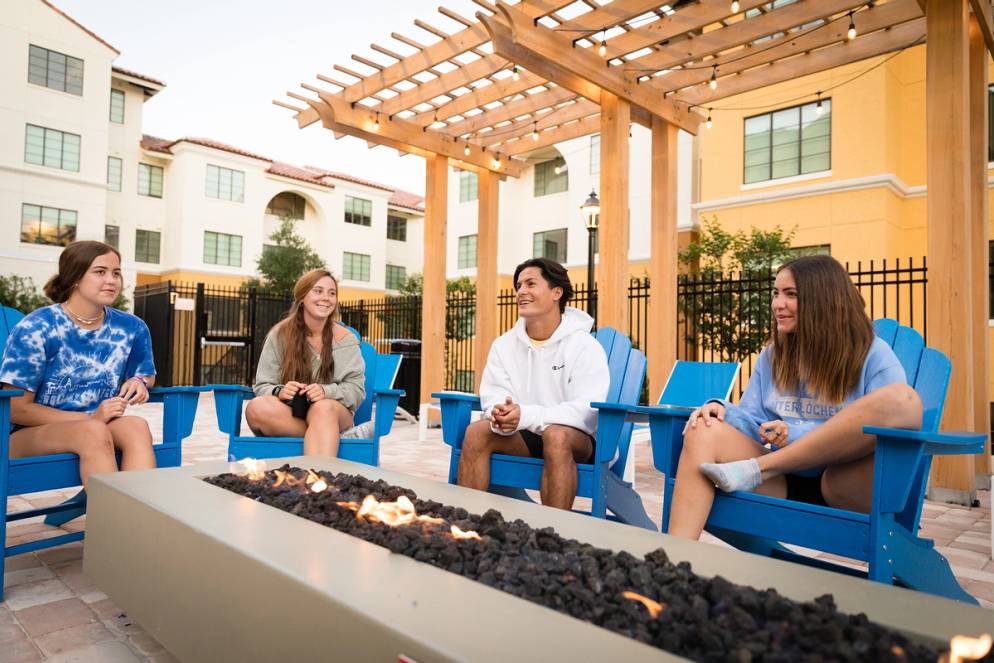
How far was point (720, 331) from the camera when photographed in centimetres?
841

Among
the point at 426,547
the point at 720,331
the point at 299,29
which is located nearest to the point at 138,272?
the point at 299,29

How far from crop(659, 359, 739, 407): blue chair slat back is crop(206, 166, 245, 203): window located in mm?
21369

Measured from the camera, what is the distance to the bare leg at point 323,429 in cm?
309

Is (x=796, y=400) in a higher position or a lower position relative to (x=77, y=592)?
higher

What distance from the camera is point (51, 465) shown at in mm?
2408

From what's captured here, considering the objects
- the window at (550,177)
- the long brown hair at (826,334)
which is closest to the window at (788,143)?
the window at (550,177)

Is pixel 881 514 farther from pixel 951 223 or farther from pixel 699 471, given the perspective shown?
pixel 951 223

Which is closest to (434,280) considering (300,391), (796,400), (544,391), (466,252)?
(300,391)

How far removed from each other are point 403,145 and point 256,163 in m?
18.4

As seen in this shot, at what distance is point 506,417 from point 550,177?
631 inches

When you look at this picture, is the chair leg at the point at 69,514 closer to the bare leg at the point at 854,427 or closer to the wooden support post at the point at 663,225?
the bare leg at the point at 854,427

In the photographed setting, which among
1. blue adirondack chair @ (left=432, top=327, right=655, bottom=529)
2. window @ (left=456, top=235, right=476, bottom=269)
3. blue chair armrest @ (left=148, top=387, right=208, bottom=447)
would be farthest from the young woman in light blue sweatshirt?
window @ (left=456, top=235, right=476, bottom=269)

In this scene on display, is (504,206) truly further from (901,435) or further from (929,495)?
(901,435)

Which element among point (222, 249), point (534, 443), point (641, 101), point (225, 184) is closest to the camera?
point (534, 443)
